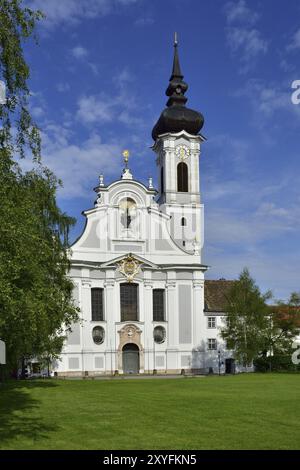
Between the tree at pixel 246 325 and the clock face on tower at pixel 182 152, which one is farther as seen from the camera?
the clock face on tower at pixel 182 152


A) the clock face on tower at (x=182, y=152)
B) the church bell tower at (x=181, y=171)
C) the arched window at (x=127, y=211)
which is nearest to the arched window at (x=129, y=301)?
the arched window at (x=127, y=211)

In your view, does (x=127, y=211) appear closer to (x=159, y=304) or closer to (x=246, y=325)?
(x=159, y=304)

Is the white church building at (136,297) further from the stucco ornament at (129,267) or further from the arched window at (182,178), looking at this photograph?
the arched window at (182,178)

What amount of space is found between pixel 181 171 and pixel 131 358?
19.6m

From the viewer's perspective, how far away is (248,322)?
50.4 metres

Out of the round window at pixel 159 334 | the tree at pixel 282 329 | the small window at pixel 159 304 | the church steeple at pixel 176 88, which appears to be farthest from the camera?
the church steeple at pixel 176 88

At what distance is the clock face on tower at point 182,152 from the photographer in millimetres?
62656

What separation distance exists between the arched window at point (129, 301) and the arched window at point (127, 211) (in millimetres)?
5375

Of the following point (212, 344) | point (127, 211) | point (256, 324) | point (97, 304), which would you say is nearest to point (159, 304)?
point (97, 304)

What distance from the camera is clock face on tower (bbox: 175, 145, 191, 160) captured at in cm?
6266

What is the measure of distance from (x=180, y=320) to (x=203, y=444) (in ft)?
140

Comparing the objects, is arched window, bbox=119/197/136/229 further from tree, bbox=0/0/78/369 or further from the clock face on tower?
tree, bbox=0/0/78/369

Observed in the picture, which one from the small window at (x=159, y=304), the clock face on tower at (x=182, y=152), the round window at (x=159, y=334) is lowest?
the round window at (x=159, y=334)
